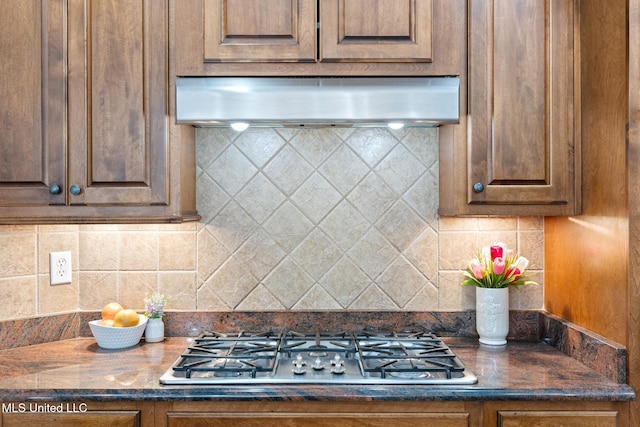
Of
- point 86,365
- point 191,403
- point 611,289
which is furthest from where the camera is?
point 86,365

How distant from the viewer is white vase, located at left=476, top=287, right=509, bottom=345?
1.97m

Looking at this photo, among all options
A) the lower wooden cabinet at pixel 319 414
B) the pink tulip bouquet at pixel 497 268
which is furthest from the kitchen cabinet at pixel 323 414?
the pink tulip bouquet at pixel 497 268

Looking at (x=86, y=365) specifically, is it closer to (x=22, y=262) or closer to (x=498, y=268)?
(x=22, y=262)

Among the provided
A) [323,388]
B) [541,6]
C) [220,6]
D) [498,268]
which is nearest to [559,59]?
[541,6]

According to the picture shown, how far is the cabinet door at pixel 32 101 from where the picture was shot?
1.75 m

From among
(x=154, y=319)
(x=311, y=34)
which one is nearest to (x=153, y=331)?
(x=154, y=319)

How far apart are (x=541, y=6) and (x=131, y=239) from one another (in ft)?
5.81

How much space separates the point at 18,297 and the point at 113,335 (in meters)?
0.42

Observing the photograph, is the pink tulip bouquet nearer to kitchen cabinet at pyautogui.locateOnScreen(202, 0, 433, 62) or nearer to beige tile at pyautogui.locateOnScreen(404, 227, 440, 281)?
beige tile at pyautogui.locateOnScreen(404, 227, 440, 281)

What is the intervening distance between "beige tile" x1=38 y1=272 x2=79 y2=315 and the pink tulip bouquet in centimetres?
159

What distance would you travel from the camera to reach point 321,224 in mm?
2156

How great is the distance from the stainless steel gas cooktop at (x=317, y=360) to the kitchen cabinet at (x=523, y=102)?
1.94ft

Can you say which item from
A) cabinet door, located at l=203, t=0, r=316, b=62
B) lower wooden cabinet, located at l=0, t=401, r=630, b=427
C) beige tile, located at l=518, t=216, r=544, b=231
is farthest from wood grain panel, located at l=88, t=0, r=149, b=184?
beige tile, located at l=518, t=216, r=544, b=231

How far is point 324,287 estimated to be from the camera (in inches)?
85.0
